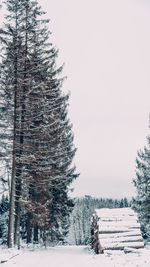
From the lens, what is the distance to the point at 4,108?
1670 centimetres

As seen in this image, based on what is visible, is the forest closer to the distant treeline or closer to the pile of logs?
the pile of logs

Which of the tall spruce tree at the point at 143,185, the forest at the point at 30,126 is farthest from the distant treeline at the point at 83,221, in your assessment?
the forest at the point at 30,126

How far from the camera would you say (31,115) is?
18.2 meters

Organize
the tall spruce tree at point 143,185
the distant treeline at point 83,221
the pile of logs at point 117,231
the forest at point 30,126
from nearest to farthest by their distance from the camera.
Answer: the pile of logs at point 117,231 → the forest at point 30,126 → the tall spruce tree at point 143,185 → the distant treeline at point 83,221

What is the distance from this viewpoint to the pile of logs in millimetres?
13445

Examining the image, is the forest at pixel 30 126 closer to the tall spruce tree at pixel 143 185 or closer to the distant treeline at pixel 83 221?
the tall spruce tree at pixel 143 185

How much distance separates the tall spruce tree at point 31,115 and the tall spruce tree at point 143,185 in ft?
27.0

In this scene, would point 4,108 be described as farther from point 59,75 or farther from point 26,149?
point 59,75

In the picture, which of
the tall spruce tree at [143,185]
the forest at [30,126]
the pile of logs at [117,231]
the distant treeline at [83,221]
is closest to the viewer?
the pile of logs at [117,231]

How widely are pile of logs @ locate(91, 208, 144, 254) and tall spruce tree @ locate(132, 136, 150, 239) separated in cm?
1157

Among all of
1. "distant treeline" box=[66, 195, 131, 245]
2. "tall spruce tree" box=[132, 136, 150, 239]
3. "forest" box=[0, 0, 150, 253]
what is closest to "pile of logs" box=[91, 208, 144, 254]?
"forest" box=[0, 0, 150, 253]

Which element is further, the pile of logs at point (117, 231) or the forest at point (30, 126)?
the forest at point (30, 126)

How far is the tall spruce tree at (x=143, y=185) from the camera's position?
25.9 meters

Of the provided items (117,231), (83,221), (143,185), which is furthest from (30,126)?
(83,221)
